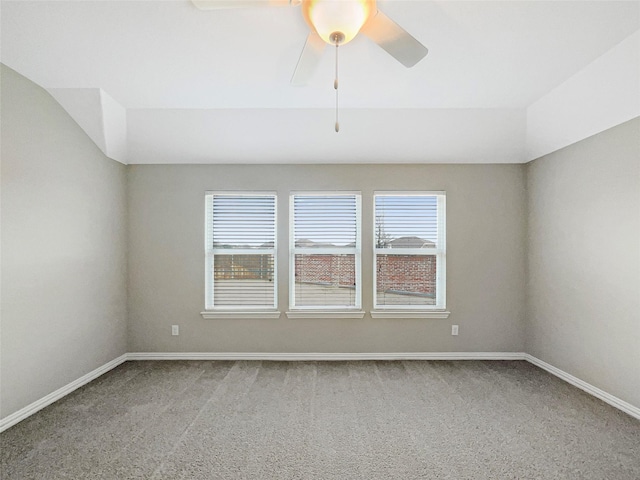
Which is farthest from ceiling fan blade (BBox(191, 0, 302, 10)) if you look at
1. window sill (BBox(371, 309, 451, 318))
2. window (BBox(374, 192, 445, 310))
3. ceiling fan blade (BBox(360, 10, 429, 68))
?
window sill (BBox(371, 309, 451, 318))

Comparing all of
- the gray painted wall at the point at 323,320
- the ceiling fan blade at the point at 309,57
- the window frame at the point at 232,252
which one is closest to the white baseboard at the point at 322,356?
the gray painted wall at the point at 323,320

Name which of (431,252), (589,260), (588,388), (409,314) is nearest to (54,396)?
(409,314)

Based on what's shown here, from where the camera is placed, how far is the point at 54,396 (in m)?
3.05

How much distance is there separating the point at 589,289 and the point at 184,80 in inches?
159

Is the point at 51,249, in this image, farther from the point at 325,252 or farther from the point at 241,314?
the point at 325,252

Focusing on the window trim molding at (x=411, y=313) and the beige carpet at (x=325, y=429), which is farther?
the window trim molding at (x=411, y=313)

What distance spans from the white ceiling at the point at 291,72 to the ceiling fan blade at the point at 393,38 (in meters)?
0.32

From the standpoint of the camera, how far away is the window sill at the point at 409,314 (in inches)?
166

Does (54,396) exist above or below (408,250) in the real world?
below

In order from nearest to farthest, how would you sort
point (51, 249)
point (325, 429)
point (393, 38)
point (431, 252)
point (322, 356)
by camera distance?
point (393, 38)
point (325, 429)
point (51, 249)
point (322, 356)
point (431, 252)

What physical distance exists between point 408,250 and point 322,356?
1.62m

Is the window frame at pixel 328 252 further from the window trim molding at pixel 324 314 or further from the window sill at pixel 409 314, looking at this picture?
the window sill at pixel 409 314

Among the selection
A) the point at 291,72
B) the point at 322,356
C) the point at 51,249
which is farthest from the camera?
the point at 322,356

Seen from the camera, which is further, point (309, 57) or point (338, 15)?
point (309, 57)
